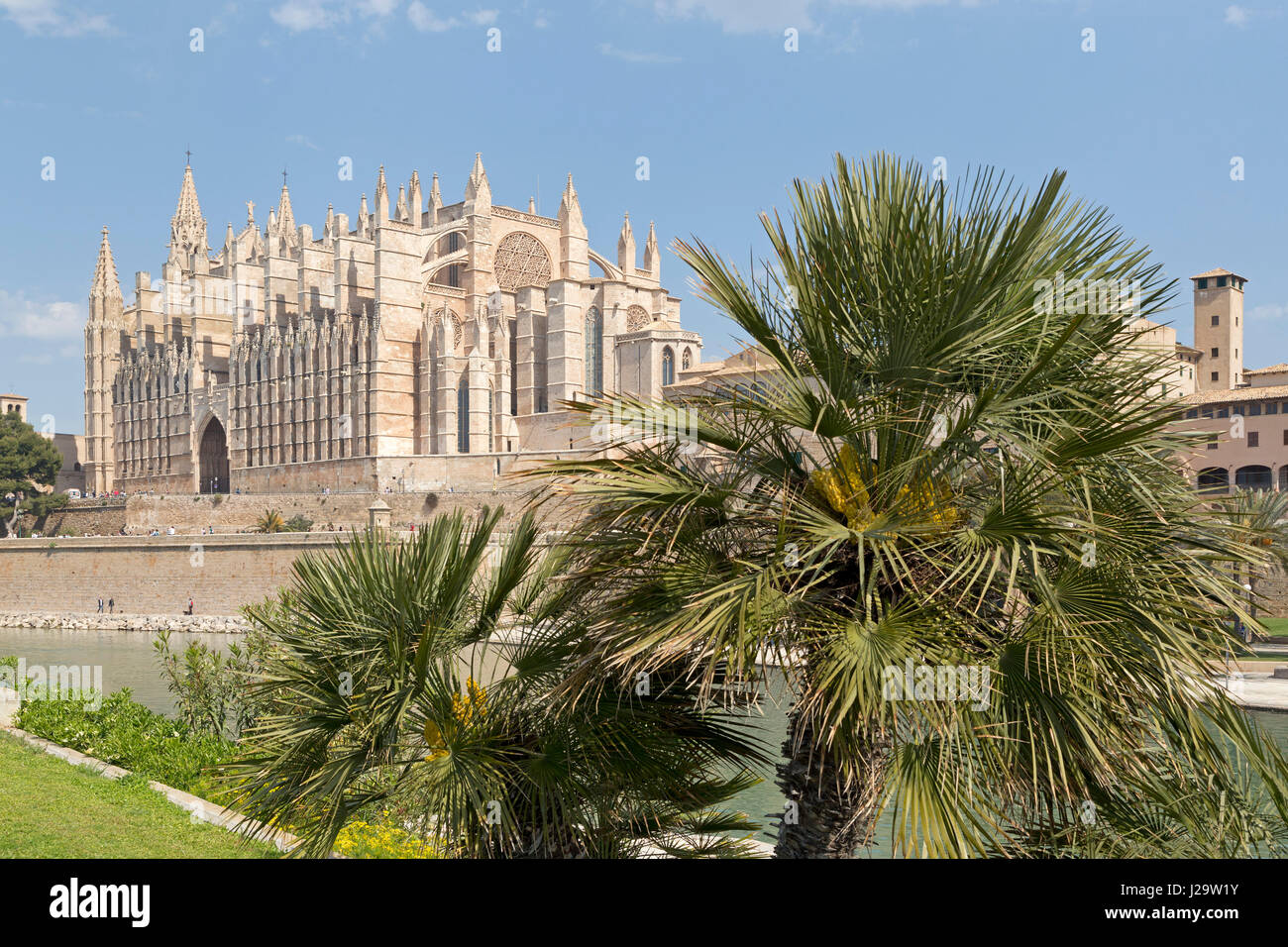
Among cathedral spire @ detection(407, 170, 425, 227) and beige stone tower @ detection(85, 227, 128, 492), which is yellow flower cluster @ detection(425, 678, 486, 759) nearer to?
cathedral spire @ detection(407, 170, 425, 227)

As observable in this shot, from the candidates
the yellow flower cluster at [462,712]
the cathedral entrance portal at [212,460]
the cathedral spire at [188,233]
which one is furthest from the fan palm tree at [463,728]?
the cathedral spire at [188,233]

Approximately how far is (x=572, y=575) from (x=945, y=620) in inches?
45.4

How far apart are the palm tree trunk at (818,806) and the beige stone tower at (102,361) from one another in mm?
68230

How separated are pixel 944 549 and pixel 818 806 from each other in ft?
2.85

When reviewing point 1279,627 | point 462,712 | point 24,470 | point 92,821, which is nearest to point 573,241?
point 1279,627

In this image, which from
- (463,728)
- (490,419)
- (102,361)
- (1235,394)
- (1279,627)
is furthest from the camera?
(102,361)

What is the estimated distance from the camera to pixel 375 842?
576 centimetres

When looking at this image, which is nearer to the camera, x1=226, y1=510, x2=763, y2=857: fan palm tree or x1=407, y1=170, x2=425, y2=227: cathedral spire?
x1=226, y1=510, x2=763, y2=857: fan palm tree

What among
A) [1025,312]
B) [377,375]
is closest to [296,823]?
[1025,312]

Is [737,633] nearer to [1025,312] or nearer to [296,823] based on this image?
[1025,312]

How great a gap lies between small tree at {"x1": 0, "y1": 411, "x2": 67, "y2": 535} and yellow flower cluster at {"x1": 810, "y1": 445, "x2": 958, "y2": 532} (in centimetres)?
5900

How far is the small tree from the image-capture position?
5509 centimetres

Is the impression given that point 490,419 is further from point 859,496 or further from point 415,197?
point 859,496

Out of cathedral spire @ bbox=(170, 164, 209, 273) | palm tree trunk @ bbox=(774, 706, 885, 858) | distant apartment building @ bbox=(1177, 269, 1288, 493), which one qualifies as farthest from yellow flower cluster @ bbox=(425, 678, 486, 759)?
cathedral spire @ bbox=(170, 164, 209, 273)
